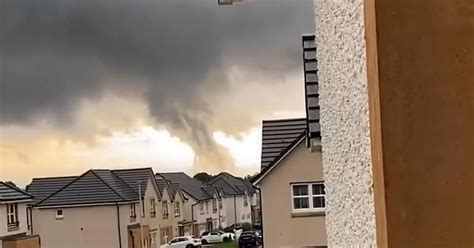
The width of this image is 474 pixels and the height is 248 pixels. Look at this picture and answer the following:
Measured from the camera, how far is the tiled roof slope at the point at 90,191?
4590mm

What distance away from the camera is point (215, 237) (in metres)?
4.46

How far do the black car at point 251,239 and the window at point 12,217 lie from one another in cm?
153

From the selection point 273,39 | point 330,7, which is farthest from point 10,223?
point 330,7

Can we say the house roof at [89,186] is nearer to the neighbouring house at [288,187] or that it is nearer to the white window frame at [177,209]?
the white window frame at [177,209]

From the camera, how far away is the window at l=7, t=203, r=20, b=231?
4157 millimetres

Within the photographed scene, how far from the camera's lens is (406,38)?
32 centimetres

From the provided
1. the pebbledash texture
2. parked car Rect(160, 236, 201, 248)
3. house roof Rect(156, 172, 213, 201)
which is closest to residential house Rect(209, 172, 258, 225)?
house roof Rect(156, 172, 213, 201)

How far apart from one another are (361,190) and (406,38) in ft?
0.39

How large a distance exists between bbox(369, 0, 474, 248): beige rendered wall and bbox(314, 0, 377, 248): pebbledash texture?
0.15 feet

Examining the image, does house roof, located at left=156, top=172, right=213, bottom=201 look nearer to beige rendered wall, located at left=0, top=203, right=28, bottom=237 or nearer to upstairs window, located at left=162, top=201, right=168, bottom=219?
upstairs window, located at left=162, top=201, right=168, bottom=219

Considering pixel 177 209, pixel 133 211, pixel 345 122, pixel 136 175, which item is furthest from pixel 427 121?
pixel 177 209

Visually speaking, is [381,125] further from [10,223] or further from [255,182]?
[255,182]

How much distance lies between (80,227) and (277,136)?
5.40ft

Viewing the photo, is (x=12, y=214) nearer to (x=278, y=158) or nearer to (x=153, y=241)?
(x=153, y=241)
